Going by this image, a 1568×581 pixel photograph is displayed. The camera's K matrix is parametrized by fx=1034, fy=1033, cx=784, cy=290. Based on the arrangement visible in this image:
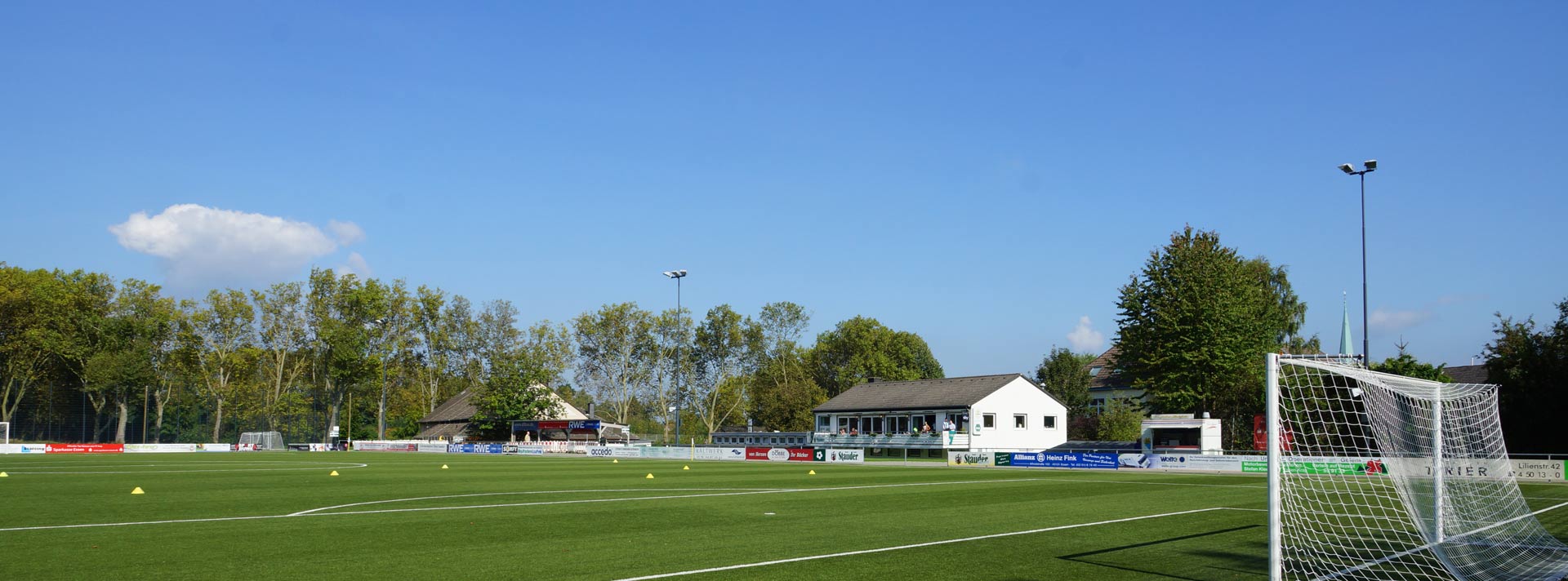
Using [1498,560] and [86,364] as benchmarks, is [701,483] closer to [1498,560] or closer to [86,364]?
[1498,560]

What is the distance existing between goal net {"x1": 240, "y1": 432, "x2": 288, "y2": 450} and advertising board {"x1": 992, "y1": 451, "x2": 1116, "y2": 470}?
5807cm

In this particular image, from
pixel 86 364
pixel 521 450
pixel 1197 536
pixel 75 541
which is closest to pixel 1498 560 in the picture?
pixel 1197 536

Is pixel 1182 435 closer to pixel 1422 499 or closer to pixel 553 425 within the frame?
pixel 1422 499

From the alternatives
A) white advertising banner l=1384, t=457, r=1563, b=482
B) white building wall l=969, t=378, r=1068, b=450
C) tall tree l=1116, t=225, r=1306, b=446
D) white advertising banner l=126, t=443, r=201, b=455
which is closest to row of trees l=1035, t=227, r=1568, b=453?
tall tree l=1116, t=225, r=1306, b=446

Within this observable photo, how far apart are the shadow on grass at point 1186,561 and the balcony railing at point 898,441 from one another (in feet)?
142

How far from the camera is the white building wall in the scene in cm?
6188

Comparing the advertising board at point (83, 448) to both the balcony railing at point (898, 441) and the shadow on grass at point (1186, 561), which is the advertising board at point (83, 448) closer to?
the balcony railing at point (898, 441)

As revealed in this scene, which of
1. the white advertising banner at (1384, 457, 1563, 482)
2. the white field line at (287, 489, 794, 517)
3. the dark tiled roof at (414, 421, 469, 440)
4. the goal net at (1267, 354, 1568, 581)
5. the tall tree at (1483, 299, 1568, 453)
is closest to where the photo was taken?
the goal net at (1267, 354, 1568, 581)

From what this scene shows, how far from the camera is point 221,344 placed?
84938 mm

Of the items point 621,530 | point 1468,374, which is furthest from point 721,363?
point 621,530

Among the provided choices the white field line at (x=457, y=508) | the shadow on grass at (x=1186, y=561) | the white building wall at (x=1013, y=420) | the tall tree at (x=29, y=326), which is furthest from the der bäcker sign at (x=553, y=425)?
the shadow on grass at (x=1186, y=561)

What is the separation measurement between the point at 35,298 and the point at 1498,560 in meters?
86.6

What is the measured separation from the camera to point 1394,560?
12.2m

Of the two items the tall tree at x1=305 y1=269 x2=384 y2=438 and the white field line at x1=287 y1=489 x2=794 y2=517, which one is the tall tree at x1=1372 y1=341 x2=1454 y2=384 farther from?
the tall tree at x1=305 y1=269 x2=384 y2=438
